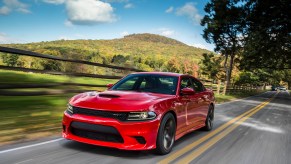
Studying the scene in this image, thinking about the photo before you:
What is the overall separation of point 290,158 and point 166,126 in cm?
237

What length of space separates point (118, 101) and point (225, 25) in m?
31.1

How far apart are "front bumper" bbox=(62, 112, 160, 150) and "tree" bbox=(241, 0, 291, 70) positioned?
2569 cm

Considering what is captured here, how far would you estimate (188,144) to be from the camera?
265 inches

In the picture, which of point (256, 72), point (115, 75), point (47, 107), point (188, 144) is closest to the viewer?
point (188, 144)

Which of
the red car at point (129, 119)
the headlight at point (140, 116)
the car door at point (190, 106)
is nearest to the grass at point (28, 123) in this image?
the red car at point (129, 119)

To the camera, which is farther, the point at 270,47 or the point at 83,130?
the point at 270,47

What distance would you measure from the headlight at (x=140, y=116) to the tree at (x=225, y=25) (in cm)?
2940

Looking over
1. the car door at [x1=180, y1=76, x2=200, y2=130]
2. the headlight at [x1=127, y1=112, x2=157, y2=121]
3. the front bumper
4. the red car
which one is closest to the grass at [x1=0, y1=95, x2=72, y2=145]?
the red car

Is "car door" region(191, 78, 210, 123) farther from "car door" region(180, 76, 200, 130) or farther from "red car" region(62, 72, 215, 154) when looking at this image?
"red car" region(62, 72, 215, 154)

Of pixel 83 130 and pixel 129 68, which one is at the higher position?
pixel 129 68

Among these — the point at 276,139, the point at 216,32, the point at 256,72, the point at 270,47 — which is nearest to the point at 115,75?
the point at 276,139

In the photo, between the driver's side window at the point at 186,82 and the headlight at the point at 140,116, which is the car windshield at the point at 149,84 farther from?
the headlight at the point at 140,116

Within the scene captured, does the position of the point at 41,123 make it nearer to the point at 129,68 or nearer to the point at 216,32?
the point at 129,68

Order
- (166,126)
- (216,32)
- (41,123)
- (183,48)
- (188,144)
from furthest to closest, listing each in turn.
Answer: (183,48) → (216,32) → (41,123) → (188,144) → (166,126)
